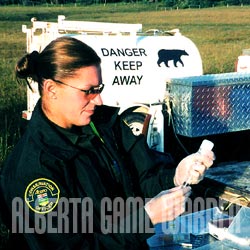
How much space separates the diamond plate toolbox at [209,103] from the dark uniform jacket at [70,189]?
4.09 metres

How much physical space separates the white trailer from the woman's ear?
4513 mm

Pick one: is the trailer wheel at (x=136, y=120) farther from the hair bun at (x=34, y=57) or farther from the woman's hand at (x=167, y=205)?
the woman's hand at (x=167, y=205)

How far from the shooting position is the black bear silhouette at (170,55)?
7.79m

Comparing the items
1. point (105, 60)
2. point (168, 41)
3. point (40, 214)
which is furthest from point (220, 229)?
point (168, 41)

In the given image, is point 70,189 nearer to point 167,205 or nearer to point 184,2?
point 167,205

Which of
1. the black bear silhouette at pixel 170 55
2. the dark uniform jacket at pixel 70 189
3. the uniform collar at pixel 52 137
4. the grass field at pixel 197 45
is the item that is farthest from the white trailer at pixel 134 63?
the uniform collar at pixel 52 137

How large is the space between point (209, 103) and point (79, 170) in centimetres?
456

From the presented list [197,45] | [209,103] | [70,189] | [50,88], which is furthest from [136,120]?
[197,45]

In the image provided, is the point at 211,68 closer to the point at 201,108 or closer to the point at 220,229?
the point at 201,108

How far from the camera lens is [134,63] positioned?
7523mm

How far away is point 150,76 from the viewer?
301 inches

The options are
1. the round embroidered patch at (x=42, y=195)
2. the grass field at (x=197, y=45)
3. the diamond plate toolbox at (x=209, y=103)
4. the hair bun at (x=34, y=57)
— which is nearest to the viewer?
the round embroidered patch at (x=42, y=195)

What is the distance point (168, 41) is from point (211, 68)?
Answer: 7.14 m

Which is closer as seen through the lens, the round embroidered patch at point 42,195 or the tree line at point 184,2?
the round embroidered patch at point 42,195
